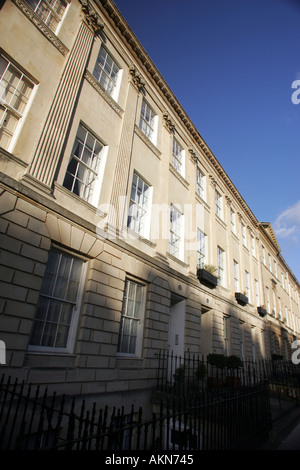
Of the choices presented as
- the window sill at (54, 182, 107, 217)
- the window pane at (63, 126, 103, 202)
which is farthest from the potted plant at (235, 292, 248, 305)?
the window pane at (63, 126, 103, 202)

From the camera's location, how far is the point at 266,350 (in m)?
20.4

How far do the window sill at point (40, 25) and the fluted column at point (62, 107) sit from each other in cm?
31

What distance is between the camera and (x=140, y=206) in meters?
10.3

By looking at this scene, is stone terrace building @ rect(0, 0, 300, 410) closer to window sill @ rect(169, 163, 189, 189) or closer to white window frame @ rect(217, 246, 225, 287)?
window sill @ rect(169, 163, 189, 189)

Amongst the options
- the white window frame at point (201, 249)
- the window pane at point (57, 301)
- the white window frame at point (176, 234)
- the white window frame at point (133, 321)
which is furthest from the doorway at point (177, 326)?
the window pane at point (57, 301)

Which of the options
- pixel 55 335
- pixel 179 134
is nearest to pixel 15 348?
pixel 55 335

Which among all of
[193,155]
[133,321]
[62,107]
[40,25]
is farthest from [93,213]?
[193,155]

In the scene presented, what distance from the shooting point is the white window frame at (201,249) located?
13649 mm

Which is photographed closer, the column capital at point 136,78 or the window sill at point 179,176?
the column capital at point 136,78

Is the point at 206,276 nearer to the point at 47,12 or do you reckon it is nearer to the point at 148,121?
the point at 148,121

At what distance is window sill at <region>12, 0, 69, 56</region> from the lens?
727 centimetres

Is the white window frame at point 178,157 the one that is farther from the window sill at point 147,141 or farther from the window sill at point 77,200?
the window sill at point 77,200

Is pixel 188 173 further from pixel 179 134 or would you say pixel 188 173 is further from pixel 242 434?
pixel 242 434

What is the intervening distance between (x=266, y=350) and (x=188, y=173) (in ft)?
49.9
